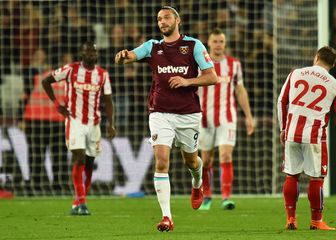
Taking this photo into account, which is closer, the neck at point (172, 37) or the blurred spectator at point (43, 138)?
the neck at point (172, 37)

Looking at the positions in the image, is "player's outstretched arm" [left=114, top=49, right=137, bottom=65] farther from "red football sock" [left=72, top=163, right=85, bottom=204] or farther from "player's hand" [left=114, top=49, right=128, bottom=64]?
"red football sock" [left=72, top=163, right=85, bottom=204]

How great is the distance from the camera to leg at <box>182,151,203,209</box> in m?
9.52

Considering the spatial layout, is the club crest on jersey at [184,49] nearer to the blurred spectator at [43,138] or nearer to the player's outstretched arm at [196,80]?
the player's outstretched arm at [196,80]

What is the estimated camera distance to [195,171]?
9797mm

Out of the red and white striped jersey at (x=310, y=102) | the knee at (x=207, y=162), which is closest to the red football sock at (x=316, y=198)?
the red and white striped jersey at (x=310, y=102)

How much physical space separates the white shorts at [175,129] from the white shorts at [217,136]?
304 cm

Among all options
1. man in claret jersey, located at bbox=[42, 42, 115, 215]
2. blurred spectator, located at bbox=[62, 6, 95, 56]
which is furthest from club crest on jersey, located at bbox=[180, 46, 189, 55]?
blurred spectator, located at bbox=[62, 6, 95, 56]

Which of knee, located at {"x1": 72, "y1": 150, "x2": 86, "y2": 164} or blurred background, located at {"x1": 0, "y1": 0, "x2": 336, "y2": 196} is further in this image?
blurred background, located at {"x1": 0, "y1": 0, "x2": 336, "y2": 196}

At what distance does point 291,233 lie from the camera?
8430 millimetres

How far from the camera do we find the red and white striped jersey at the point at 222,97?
1244 centimetres

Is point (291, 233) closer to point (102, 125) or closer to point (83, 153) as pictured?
point (83, 153)

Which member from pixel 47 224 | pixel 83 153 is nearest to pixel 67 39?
pixel 83 153

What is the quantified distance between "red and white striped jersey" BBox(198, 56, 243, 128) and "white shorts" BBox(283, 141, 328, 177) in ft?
11.7

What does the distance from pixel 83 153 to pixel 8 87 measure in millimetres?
4187
